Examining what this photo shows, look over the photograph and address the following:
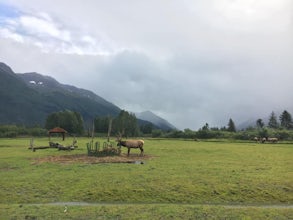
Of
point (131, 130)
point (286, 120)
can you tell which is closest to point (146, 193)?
point (131, 130)

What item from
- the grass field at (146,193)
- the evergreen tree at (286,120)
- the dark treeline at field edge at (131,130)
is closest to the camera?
the grass field at (146,193)

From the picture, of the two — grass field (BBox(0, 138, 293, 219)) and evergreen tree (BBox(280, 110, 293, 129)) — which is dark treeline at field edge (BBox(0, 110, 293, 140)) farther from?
grass field (BBox(0, 138, 293, 219))

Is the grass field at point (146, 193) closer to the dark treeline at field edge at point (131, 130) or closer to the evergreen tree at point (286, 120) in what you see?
the dark treeline at field edge at point (131, 130)

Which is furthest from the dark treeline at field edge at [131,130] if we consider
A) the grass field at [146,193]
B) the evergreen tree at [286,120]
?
the grass field at [146,193]

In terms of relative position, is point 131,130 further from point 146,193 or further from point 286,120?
point 146,193

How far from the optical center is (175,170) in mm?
27594

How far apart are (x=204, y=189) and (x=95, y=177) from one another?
26.5ft

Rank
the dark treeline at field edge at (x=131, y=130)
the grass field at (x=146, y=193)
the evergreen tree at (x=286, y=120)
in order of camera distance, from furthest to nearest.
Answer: the evergreen tree at (x=286, y=120) → the dark treeline at field edge at (x=131, y=130) → the grass field at (x=146, y=193)

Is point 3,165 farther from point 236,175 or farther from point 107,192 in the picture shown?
point 236,175

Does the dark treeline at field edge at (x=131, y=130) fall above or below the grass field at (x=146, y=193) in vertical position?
above

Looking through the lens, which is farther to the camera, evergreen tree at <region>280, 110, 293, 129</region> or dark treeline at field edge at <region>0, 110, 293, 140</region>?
evergreen tree at <region>280, 110, 293, 129</region>

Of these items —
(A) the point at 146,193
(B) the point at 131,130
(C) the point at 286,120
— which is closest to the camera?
(A) the point at 146,193

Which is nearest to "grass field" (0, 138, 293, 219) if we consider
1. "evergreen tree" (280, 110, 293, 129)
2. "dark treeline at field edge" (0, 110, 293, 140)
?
"dark treeline at field edge" (0, 110, 293, 140)

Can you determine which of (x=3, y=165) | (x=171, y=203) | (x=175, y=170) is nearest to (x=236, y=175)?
(x=175, y=170)
